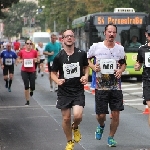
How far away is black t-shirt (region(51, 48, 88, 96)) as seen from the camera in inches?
394

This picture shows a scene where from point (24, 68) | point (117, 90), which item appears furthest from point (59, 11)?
point (117, 90)

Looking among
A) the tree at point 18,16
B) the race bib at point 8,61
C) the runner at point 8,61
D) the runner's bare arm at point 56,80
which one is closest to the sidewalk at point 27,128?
the runner's bare arm at point 56,80

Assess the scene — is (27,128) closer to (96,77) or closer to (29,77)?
(96,77)

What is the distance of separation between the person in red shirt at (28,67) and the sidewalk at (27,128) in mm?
505

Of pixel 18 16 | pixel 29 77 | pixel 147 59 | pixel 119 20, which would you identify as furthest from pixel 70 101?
pixel 18 16

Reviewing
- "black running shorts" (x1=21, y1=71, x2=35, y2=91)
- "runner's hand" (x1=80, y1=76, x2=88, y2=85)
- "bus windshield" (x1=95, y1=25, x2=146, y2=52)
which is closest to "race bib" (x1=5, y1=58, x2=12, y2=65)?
"black running shorts" (x1=21, y1=71, x2=35, y2=91)

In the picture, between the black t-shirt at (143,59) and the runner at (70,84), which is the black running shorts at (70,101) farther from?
the black t-shirt at (143,59)

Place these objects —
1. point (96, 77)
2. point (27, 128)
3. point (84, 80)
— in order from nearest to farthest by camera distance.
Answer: point (84, 80) < point (96, 77) < point (27, 128)

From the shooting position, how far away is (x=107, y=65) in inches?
416

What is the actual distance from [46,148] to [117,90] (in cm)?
144

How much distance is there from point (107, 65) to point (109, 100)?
24.5 inches

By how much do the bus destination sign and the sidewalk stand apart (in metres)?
9.66

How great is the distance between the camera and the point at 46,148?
34.9 feet

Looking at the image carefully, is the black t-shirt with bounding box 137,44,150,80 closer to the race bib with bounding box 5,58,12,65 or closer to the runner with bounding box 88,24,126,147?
the runner with bounding box 88,24,126,147
